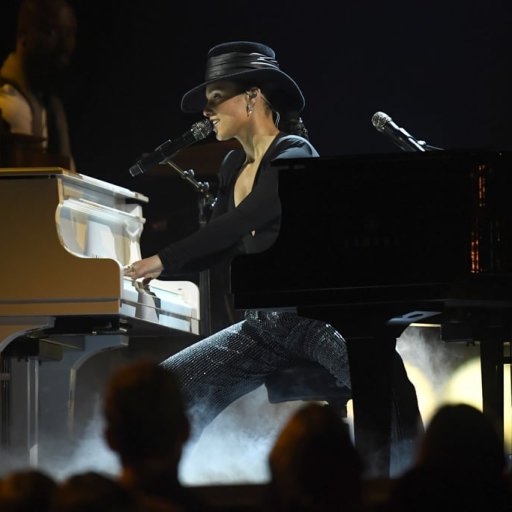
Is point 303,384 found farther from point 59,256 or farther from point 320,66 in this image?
point 320,66

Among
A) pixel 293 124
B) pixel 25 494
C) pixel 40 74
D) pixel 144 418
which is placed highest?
pixel 40 74

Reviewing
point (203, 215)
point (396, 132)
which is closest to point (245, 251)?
point (396, 132)

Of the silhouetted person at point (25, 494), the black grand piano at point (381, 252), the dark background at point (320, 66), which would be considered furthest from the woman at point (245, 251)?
the silhouetted person at point (25, 494)

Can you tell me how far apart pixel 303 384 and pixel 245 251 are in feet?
1.57

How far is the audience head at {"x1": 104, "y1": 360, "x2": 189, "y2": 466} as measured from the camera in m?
2.16

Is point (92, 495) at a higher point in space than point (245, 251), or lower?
lower

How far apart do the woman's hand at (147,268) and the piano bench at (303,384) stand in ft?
1.69

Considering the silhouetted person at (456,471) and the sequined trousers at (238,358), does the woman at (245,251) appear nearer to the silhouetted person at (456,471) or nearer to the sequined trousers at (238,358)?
the sequined trousers at (238,358)

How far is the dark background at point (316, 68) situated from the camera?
5867 millimetres

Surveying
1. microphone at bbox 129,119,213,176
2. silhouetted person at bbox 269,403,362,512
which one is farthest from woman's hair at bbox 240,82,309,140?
silhouetted person at bbox 269,403,362,512

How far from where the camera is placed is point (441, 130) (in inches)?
230

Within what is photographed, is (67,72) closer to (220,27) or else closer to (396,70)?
(220,27)

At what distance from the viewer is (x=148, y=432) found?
2156 mm

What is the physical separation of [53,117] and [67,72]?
0.31m
